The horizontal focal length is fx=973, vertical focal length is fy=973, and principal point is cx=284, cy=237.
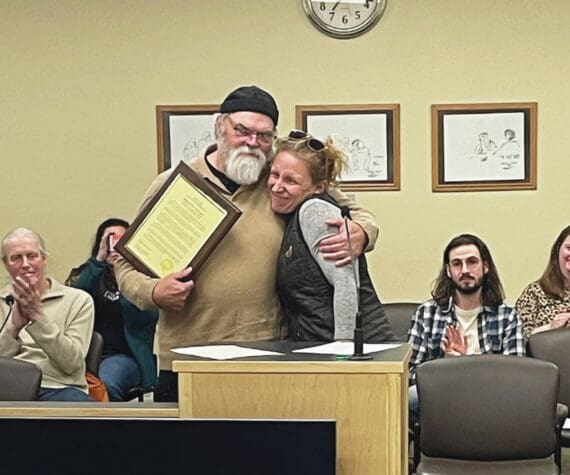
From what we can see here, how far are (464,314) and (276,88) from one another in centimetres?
167

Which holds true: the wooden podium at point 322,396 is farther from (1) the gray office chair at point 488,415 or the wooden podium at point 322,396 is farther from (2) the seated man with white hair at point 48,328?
(2) the seated man with white hair at point 48,328

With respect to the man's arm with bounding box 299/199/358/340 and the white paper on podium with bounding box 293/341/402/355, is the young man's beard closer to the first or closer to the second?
the man's arm with bounding box 299/199/358/340

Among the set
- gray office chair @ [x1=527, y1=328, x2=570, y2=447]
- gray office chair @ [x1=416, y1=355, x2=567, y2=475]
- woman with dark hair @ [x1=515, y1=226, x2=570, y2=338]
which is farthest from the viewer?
woman with dark hair @ [x1=515, y1=226, x2=570, y2=338]

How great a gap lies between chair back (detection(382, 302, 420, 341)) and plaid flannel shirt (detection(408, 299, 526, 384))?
0.31 metres

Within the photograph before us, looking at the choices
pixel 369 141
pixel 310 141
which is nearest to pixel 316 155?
pixel 310 141

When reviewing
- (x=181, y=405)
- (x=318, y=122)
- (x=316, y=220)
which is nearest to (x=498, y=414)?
(x=316, y=220)

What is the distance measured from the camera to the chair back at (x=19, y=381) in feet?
10.4

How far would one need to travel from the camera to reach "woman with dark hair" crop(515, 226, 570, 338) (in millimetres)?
4508

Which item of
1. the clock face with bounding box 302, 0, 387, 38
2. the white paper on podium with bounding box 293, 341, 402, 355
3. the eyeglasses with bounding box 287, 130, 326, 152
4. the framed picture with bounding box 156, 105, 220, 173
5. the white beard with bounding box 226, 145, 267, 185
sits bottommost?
the white paper on podium with bounding box 293, 341, 402, 355

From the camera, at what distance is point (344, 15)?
16.8ft

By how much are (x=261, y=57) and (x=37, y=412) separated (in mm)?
3507

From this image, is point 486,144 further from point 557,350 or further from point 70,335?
point 70,335

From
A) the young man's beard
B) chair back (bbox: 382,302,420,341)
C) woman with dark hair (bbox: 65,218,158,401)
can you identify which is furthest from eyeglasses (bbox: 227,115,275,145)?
chair back (bbox: 382,302,420,341)

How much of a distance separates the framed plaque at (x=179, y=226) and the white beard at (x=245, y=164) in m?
0.08
